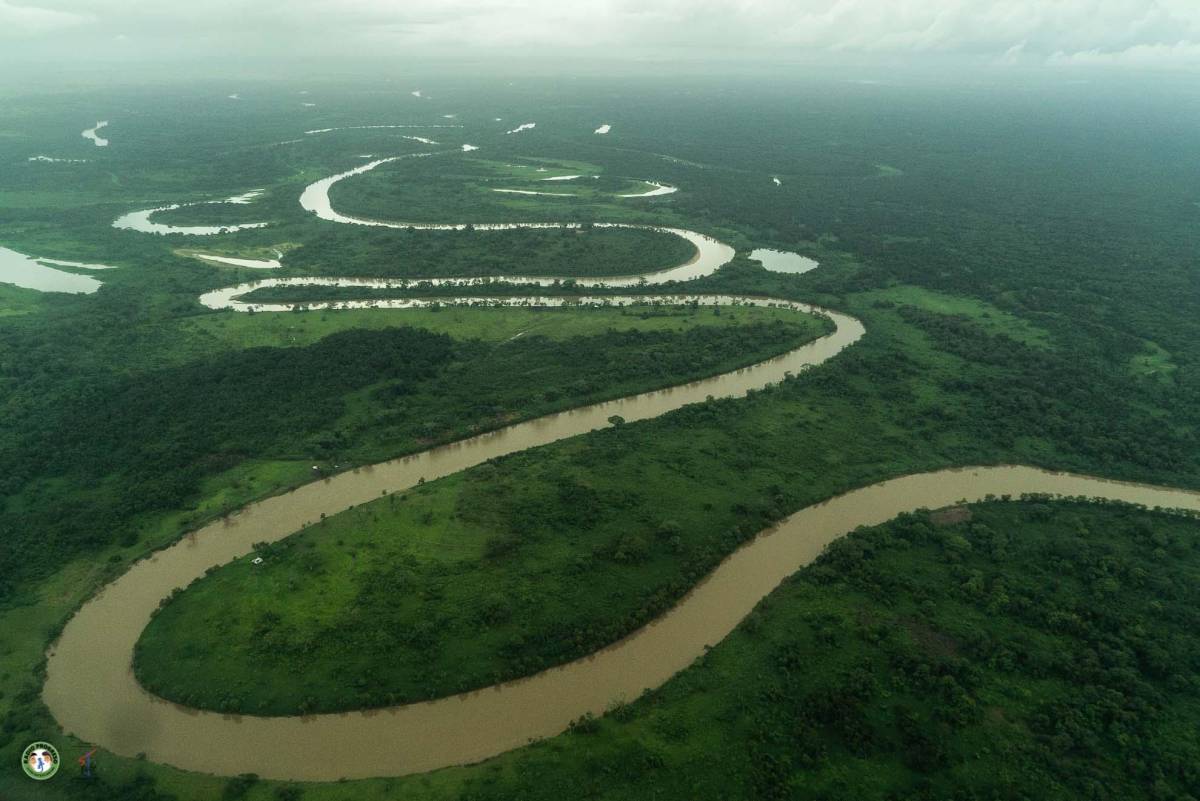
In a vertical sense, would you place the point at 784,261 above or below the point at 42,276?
above

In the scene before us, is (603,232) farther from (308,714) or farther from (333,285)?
(308,714)

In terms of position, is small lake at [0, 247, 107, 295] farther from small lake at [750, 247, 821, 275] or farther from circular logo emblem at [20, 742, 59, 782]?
small lake at [750, 247, 821, 275]

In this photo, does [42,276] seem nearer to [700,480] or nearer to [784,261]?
[700,480]

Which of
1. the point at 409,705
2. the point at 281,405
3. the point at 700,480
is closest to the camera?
the point at 409,705

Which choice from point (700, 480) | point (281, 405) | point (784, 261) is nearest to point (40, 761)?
point (281, 405)

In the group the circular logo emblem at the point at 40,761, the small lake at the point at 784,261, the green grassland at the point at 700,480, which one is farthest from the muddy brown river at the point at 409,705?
the small lake at the point at 784,261

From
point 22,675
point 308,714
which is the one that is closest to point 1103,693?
point 308,714
